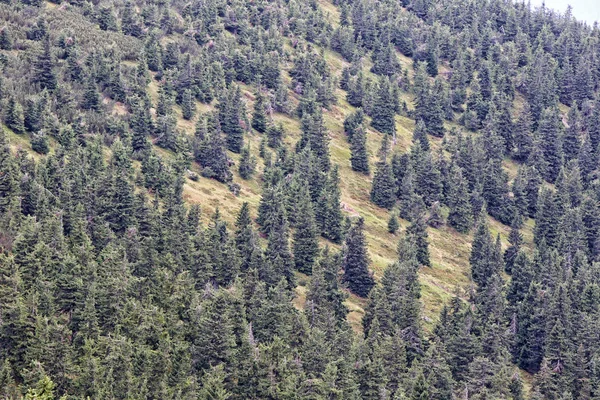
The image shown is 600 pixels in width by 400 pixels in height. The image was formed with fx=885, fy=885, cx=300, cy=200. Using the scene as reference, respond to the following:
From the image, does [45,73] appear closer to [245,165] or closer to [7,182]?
[245,165]

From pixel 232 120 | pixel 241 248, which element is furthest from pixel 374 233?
pixel 241 248

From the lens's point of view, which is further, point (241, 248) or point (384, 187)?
point (384, 187)

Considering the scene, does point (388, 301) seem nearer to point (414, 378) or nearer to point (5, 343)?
point (414, 378)

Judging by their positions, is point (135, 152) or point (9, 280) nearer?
point (9, 280)

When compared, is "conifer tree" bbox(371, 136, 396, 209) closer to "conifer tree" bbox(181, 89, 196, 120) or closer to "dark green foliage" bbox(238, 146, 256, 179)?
"dark green foliage" bbox(238, 146, 256, 179)

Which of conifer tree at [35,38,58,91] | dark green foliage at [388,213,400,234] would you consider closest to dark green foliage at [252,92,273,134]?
dark green foliage at [388,213,400,234]

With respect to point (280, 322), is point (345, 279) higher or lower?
lower

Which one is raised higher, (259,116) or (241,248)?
(241,248)

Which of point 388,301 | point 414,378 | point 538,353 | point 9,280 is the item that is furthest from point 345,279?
point 9,280
